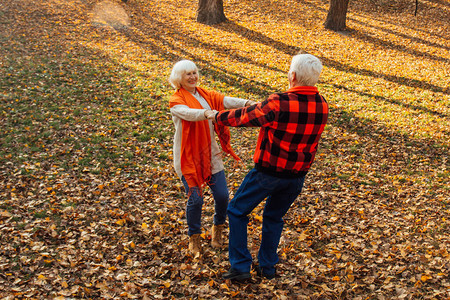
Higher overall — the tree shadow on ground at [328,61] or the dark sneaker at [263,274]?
the tree shadow on ground at [328,61]

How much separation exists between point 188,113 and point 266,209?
1303 millimetres

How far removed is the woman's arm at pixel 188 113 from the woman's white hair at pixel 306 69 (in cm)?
100

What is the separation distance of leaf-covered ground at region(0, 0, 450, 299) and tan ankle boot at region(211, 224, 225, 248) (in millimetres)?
157

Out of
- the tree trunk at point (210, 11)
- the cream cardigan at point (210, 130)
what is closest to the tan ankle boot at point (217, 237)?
the cream cardigan at point (210, 130)

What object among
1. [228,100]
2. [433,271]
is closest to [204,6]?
[228,100]

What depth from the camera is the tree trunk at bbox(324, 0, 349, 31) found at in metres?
15.8

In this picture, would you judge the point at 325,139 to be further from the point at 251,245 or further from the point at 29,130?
the point at 29,130

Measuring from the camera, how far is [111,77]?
36.2ft

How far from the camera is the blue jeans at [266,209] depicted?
3482mm

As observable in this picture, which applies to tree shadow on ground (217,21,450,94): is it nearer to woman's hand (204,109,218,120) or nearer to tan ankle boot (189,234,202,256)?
tan ankle boot (189,234,202,256)

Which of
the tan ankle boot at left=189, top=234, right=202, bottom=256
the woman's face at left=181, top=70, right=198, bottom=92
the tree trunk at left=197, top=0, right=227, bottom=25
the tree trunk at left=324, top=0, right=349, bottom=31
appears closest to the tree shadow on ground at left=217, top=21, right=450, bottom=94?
the tree trunk at left=197, top=0, right=227, bottom=25

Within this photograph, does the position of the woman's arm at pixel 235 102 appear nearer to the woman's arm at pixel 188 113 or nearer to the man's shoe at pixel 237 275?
the woman's arm at pixel 188 113

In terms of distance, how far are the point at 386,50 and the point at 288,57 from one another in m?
4.29

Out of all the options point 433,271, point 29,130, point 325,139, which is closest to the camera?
point 433,271
